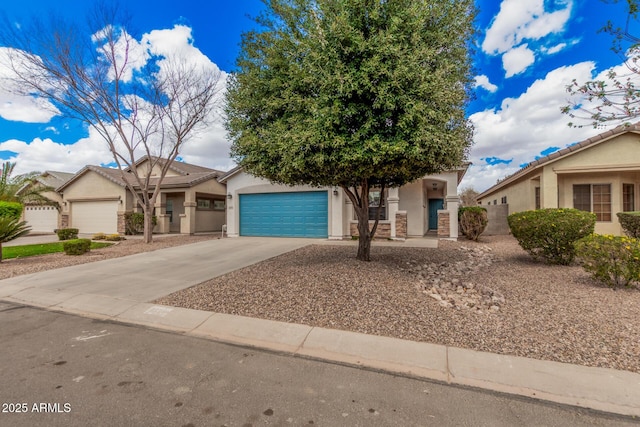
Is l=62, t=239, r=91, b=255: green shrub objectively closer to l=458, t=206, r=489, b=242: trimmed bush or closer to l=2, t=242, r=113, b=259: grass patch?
l=2, t=242, r=113, b=259: grass patch

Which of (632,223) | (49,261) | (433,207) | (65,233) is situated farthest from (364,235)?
(65,233)

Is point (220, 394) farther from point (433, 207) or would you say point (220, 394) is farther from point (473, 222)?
point (433, 207)

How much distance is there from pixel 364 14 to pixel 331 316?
5.19 metres

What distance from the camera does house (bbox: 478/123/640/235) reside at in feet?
38.1

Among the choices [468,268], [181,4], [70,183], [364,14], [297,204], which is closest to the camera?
[364,14]

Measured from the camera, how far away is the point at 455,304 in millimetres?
5016

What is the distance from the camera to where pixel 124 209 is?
1795 centimetres

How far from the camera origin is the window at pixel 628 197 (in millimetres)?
12398

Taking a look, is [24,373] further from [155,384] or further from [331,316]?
[331,316]

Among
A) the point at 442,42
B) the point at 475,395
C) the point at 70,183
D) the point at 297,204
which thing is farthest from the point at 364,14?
the point at 70,183

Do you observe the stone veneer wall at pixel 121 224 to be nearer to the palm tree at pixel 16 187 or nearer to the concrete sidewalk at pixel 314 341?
the palm tree at pixel 16 187

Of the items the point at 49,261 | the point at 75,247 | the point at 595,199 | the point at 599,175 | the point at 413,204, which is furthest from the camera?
the point at 413,204

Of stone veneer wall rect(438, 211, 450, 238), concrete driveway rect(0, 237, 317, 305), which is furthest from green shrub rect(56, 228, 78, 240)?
stone veneer wall rect(438, 211, 450, 238)

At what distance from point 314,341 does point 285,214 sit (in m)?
11.0
